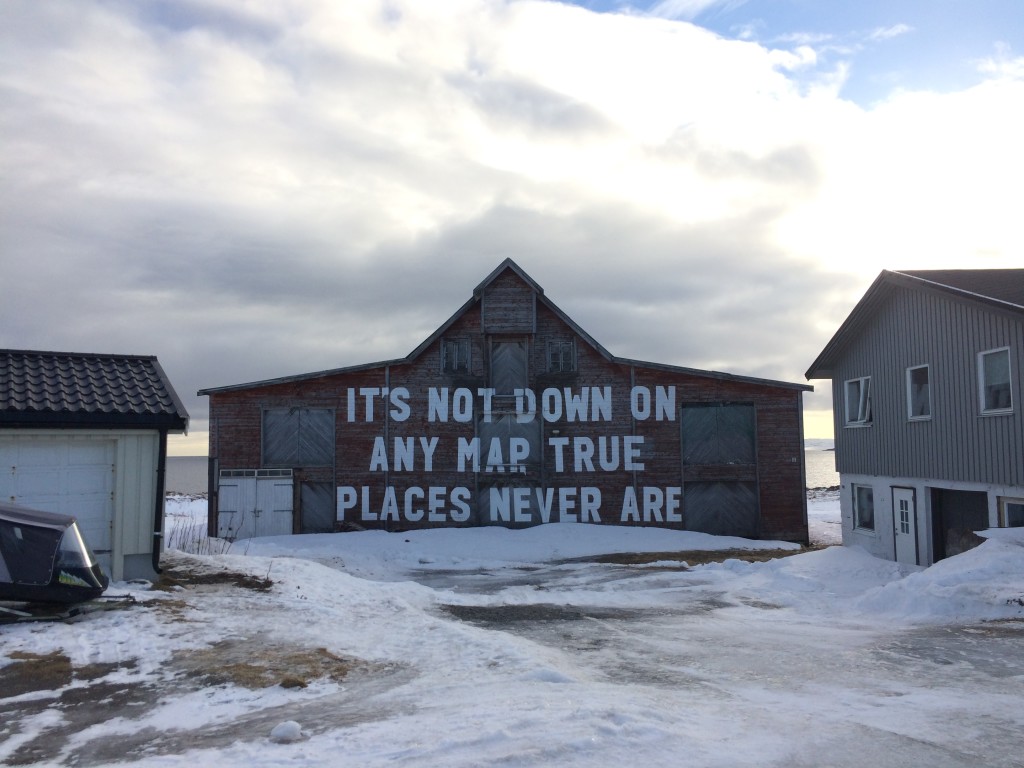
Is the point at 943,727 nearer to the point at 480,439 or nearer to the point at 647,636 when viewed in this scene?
the point at 647,636

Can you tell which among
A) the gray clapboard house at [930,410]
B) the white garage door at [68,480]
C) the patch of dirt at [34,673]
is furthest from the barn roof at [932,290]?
the white garage door at [68,480]

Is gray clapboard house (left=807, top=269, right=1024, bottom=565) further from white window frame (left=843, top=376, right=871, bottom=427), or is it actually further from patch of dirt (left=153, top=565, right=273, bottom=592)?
patch of dirt (left=153, top=565, right=273, bottom=592)

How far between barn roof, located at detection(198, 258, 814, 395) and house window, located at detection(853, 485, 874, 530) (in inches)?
289

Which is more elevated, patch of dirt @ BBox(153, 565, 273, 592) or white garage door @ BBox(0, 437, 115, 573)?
white garage door @ BBox(0, 437, 115, 573)

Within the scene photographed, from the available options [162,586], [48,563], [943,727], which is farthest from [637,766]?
[162,586]

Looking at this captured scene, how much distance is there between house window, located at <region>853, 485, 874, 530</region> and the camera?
76.8 feet

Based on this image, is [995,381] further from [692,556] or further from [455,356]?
[455,356]

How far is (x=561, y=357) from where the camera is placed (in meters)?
31.4

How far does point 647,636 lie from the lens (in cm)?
1280

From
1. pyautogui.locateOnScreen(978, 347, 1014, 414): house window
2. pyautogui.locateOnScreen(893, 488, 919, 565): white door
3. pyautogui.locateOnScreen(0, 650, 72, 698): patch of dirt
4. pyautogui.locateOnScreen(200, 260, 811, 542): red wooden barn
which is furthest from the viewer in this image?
pyautogui.locateOnScreen(200, 260, 811, 542): red wooden barn

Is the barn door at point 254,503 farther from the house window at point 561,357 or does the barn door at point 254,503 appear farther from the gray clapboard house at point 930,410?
the gray clapboard house at point 930,410

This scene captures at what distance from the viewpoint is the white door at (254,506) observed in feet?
99.7

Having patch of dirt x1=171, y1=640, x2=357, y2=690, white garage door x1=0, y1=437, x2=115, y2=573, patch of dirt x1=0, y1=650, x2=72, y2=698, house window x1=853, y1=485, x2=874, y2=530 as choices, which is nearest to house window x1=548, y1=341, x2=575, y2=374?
house window x1=853, y1=485, x2=874, y2=530

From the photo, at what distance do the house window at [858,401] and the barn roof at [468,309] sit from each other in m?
6.38
